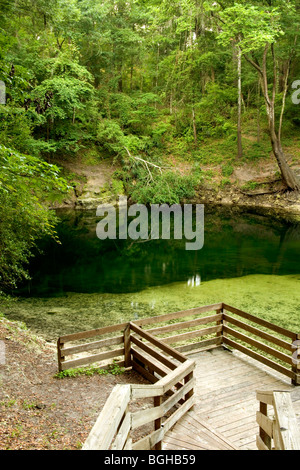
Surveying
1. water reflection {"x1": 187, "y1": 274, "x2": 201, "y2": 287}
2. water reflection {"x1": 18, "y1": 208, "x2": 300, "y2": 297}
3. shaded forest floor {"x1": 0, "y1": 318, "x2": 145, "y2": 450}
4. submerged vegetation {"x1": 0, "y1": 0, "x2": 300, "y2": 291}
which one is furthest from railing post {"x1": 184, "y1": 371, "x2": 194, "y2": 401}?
submerged vegetation {"x1": 0, "y1": 0, "x2": 300, "y2": 291}

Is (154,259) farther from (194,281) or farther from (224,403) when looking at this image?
(224,403)

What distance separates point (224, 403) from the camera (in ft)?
17.6

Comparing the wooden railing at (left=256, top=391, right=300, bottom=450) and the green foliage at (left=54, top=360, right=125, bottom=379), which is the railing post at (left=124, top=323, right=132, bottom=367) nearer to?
the green foliage at (left=54, top=360, right=125, bottom=379)

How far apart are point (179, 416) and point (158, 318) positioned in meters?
2.48

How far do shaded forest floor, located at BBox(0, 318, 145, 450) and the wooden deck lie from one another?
1.22m

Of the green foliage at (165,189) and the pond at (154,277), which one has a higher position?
the green foliage at (165,189)

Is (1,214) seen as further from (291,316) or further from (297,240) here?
(297,240)

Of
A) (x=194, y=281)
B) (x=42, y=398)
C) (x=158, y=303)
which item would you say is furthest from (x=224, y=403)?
(x=194, y=281)

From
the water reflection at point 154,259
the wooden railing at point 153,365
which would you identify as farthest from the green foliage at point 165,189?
the wooden railing at point 153,365

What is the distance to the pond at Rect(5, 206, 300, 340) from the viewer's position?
1045 cm

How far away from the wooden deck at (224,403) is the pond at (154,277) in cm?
337

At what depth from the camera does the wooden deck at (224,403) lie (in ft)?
13.6

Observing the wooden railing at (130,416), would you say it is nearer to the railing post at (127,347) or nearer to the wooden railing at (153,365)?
the wooden railing at (153,365)

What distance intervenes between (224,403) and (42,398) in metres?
2.76
